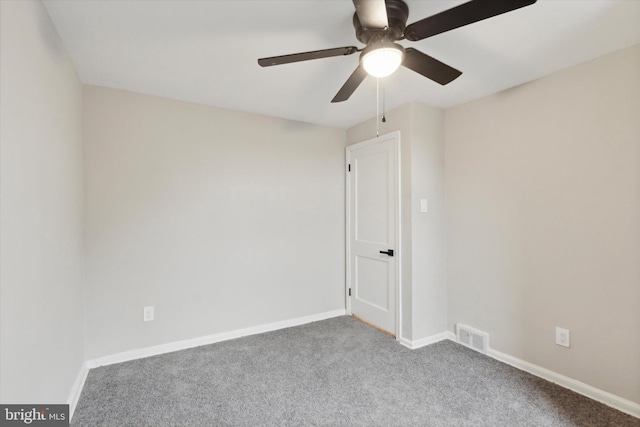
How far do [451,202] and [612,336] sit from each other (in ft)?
4.83

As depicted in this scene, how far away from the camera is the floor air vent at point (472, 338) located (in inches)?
105

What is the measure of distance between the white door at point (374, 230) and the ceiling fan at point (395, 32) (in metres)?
1.35

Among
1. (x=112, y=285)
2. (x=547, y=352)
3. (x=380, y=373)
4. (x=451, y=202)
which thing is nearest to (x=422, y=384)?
(x=380, y=373)

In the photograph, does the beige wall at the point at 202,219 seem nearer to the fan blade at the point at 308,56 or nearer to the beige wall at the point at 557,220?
the beige wall at the point at 557,220

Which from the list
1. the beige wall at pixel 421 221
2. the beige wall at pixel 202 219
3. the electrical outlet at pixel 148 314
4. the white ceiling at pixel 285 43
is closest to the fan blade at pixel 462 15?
the white ceiling at pixel 285 43

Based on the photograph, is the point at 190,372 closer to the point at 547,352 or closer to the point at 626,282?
the point at 547,352

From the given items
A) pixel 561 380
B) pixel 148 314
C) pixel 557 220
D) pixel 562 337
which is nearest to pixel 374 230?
pixel 557 220

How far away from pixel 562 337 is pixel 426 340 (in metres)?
1.04

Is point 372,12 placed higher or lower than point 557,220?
higher

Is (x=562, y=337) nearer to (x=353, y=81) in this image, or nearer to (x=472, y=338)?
(x=472, y=338)

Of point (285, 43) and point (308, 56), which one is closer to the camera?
point (308, 56)

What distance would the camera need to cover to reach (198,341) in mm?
2818

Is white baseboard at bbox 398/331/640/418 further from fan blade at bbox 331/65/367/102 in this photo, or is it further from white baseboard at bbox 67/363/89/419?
white baseboard at bbox 67/363/89/419

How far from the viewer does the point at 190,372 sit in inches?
93.0
